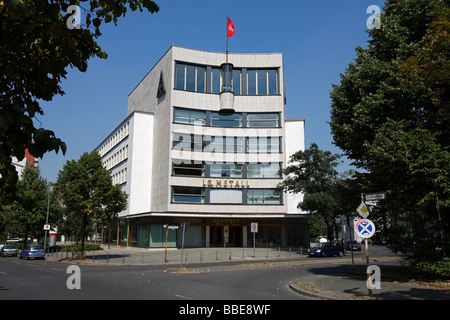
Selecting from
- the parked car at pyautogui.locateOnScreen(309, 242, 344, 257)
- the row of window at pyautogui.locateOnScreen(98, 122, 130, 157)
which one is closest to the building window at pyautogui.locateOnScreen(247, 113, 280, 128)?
the parked car at pyautogui.locateOnScreen(309, 242, 344, 257)

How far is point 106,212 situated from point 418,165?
26.1 m

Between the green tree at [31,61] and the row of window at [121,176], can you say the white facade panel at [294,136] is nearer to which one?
the row of window at [121,176]

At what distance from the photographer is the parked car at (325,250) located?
114ft

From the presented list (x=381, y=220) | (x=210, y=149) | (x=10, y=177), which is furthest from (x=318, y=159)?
(x=10, y=177)

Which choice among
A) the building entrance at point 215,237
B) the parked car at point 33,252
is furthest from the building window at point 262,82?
the parked car at point 33,252

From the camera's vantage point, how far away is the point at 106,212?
31.6 metres

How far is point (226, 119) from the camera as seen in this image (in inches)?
1859

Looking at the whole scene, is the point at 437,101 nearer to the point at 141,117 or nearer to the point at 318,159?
the point at 318,159

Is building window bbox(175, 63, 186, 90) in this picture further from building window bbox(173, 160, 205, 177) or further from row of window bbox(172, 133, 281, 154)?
building window bbox(173, 160, 205, 177)

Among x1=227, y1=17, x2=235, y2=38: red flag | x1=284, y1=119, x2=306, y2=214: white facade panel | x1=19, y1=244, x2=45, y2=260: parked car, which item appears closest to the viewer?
x1=19, y1=244, x2=45, y2=260: parked car

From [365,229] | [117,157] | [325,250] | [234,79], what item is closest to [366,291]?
[365,229]

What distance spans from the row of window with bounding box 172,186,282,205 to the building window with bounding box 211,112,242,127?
8.82m

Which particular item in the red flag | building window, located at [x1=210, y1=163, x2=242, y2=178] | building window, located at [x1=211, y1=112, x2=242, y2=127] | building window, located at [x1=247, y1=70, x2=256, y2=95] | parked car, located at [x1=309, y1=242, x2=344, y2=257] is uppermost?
the red flag

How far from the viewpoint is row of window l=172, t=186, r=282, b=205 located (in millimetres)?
44312
